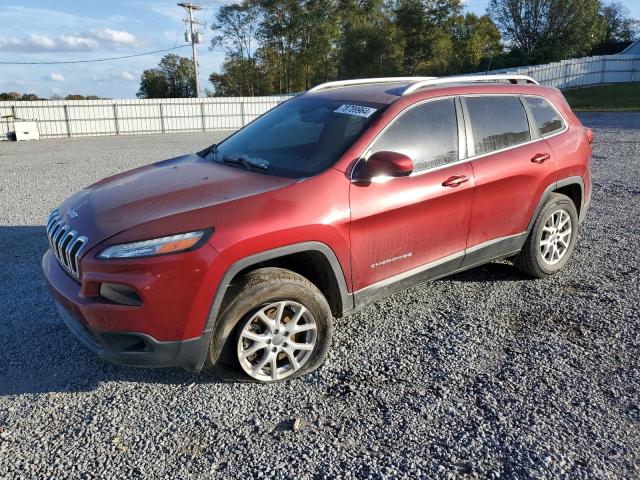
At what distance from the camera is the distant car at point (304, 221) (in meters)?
2.81

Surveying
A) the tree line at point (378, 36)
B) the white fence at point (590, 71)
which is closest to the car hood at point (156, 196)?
the white fence at point (590, 71)

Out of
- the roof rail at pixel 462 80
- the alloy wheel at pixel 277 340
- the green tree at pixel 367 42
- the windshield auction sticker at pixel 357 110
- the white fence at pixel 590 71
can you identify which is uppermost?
the green tree at pixel 367 42

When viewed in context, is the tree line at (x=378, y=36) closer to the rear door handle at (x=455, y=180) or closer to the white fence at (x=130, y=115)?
the white fence at (x=130, y=115)

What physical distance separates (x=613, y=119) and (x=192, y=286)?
74.2ft

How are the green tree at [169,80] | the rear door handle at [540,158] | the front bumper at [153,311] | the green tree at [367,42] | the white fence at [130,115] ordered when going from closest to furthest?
the front bumper at [153,311], the rear door handle at [540,158], the white fence at [130,115], the green tree at [367,42], the green tree at [169,80]

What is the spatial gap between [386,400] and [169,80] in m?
64.2

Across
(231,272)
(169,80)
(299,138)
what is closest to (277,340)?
(231,272)

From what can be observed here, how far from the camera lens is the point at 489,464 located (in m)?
2.54

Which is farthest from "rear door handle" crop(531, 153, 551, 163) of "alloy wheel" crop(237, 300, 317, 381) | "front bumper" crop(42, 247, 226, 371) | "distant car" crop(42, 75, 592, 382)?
"front bumper" crop(42, 247, 226, 371)

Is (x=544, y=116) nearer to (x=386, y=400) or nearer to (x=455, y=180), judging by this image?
(x=455, y=180)

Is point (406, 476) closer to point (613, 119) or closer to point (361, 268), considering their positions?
point (361, 268)

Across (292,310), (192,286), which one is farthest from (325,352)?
(192,286)

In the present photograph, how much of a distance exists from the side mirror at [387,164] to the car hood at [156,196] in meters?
0.51

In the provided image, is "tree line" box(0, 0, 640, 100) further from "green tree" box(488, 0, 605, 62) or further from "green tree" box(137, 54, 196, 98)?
"green tree" box(137, 54, 196, 98)
